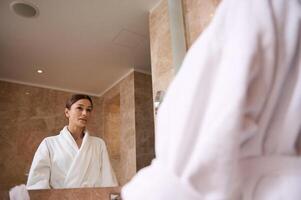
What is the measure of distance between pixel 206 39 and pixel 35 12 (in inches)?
43.8

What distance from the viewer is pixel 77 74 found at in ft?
4.10

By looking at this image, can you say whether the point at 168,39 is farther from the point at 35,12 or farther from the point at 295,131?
the point at 295,131

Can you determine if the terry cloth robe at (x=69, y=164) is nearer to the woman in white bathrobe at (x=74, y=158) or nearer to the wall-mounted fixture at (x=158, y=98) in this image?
the woman in white bathrobe at (x=74, y=158)

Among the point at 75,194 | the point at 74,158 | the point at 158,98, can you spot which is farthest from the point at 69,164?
the point at 158,98

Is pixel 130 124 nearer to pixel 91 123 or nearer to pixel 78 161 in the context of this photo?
pixel 91 123

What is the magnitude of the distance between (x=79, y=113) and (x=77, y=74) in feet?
0.69

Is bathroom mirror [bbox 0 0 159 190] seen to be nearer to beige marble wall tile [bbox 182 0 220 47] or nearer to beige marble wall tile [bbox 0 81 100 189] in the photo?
beige marble wall tile [bbox 0 81 100 189]

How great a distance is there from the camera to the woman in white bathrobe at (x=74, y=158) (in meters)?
1.11

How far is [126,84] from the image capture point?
127 cm

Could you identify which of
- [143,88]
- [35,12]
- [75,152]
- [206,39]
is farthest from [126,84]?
[206,39]

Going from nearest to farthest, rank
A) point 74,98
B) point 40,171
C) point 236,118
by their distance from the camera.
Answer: point 236,118, point 40,171, point 74,98

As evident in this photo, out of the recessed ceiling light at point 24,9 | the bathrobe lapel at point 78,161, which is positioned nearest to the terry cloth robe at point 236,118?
the bathrobe lapel at point 78,161

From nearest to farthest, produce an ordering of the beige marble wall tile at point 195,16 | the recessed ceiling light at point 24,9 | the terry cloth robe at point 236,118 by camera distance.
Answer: the terry cloth robe at point 236,118 < the beige marble wall tile at point 195,16 < the recessed ceiling light at point 24,9

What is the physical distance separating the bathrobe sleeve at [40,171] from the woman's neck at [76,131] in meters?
0.14
